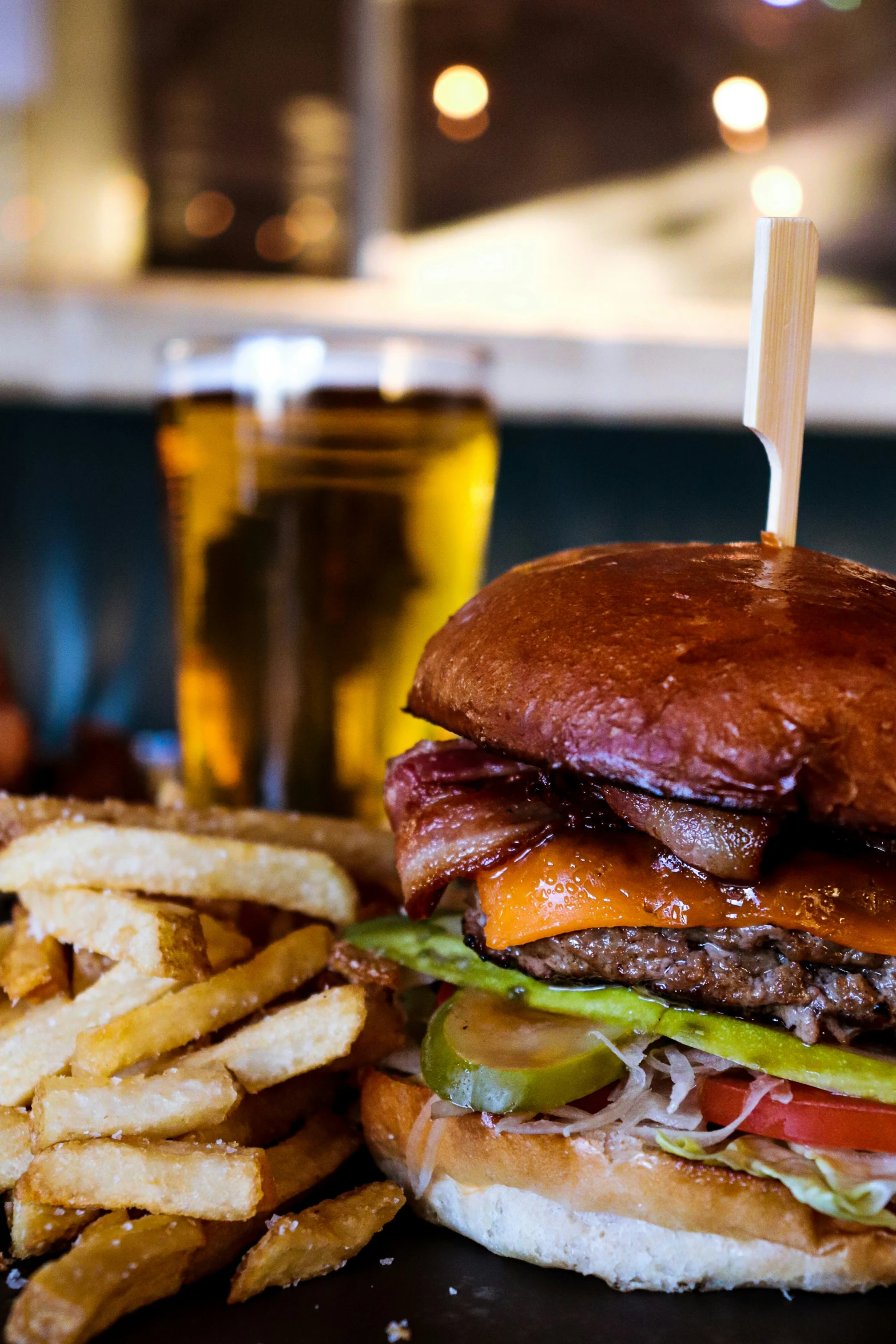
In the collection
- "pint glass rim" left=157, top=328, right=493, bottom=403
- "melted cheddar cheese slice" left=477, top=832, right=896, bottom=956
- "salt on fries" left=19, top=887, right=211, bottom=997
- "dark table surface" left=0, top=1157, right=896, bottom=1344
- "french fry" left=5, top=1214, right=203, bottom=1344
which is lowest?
"dark table surface" left=0, top=1157, right=896, bottom=1344

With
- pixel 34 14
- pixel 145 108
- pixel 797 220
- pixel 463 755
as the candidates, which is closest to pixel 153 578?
pixel 145 108

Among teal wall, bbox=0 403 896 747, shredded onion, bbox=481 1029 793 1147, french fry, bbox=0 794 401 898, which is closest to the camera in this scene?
shredded onion, bbox=481 1029 793 1147

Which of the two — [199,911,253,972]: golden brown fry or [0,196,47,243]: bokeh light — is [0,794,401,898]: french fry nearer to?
[199,911,253,972]: golden brown fry

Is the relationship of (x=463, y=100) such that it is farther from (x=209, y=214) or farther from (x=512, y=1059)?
(x=512, y=1059)

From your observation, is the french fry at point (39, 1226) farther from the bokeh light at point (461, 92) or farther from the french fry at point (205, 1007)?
the bokeh light at point (461, 92)

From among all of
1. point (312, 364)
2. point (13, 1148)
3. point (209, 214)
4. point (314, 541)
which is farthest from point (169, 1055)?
point (209, 214)

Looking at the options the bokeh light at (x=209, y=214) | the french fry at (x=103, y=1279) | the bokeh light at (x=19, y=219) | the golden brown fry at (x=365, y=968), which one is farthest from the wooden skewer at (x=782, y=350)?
the bokeh light at (x=19, y=219)

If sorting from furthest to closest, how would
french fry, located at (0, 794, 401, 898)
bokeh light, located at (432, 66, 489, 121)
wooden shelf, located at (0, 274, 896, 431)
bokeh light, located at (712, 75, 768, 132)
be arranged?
bokeh light, located at (712, 75, 768, 132)
bokeh light, located at (432, 66, 489, 121)
wooden shelf, located at (0, 274, 896, 431)
french fry, located at (0, 794, 401, 898)

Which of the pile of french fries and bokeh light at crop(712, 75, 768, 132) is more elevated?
bokeh light at crop(712, 75, 768, 132)

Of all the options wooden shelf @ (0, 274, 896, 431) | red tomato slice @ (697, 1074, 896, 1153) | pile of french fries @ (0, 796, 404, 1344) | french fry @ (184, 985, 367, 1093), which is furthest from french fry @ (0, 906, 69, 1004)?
wooden shelf @ (0, 274, 896, 431)
